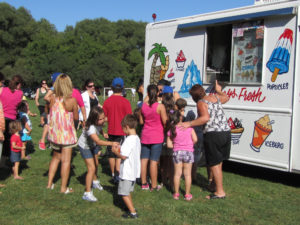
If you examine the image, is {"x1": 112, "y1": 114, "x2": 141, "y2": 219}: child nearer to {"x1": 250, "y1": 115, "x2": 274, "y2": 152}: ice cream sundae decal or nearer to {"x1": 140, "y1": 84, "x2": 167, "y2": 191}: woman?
{"x1": 140, "y1": 84, "x2": 167, "y2": 191}: woman

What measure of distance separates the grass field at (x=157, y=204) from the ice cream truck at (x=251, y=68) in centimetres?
55

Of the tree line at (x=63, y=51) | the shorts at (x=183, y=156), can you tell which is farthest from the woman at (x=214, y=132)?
the tree line at (x=63, y=51)

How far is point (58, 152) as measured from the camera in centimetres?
516

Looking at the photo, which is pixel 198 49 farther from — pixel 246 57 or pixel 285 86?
pixel 285 86

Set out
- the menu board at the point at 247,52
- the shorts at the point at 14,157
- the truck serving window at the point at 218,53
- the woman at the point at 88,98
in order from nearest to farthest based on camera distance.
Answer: the menu board at the point at 247,52, the shorts at the point at 14,157, the truck serving window at the point at 218,53, the woman at the point at 88,98

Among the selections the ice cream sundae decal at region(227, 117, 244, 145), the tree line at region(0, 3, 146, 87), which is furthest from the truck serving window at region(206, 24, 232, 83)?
the tree line at region(0, 3, 146, 87)

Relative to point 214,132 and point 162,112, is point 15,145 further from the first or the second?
point 214,132

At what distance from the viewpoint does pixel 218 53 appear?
660 centimetres

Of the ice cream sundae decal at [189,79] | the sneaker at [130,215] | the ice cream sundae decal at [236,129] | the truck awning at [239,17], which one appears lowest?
the sneaker at [130,215]

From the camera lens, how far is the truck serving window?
255 inches

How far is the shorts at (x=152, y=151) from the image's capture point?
5191mm

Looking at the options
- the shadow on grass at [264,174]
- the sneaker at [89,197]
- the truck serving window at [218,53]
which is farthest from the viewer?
the truck serving window at [218,53]

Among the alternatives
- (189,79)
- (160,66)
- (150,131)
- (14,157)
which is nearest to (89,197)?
(150,131)

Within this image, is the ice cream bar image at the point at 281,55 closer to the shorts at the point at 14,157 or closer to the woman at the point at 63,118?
the woman at the point at 63,118
